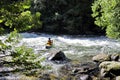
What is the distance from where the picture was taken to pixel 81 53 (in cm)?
2541

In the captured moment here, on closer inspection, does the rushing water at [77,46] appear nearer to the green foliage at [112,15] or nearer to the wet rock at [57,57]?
the wet rock at [57,57]

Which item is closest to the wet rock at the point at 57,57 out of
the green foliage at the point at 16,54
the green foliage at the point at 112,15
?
the green foliage at the point at 112,15

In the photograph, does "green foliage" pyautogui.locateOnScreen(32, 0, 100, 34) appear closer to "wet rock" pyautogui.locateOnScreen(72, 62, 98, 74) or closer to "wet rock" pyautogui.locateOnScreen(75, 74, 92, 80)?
"wet rock" pyautogui.locateOnScreen(72, 62, 98, 74)

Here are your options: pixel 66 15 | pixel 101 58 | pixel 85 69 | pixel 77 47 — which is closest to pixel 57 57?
pixel 101 58

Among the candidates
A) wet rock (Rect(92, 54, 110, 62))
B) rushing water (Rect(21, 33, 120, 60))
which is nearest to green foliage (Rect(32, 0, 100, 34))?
rushing water (Rect(21, 33, 120, 60))

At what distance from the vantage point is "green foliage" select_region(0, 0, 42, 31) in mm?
7703

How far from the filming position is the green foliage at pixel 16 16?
770 cm

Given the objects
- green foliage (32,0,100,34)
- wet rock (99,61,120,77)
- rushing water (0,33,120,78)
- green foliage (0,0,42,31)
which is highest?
green foliage (0,0,42,31)

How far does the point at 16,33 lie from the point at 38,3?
104ft

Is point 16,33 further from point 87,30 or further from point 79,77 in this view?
point 87,30

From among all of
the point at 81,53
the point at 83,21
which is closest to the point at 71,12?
the point at 83,21

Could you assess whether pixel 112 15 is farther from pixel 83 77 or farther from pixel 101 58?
pixel 101 58

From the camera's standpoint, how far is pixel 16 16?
797 centimetres

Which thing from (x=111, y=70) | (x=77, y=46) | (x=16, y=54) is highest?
(x=16, y=54)
